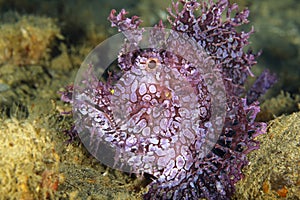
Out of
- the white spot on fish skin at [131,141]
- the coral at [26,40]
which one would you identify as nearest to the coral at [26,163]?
the white spot on fish skin at [131,141]

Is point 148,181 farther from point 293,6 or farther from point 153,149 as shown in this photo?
point 293,6

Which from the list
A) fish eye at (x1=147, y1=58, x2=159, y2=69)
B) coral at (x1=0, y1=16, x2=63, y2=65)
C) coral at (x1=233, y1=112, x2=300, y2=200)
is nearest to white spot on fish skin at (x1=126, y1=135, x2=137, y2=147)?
fish eye at (x1=147, y1=58, x2=159, y2=69)

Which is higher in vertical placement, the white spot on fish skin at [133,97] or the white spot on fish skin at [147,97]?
the white spot on fish skin at [147,97]

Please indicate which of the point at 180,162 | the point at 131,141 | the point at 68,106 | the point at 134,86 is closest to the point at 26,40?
the point at 68,106

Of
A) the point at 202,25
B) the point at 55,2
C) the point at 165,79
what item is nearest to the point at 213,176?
the point at 165,79

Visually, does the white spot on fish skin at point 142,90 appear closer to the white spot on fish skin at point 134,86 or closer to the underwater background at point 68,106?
the white spot on fish skin at point 134,86

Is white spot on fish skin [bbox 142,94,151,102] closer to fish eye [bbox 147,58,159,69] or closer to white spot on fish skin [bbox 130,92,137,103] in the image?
white spot on fish skin [bbox 130,92,137,103]
